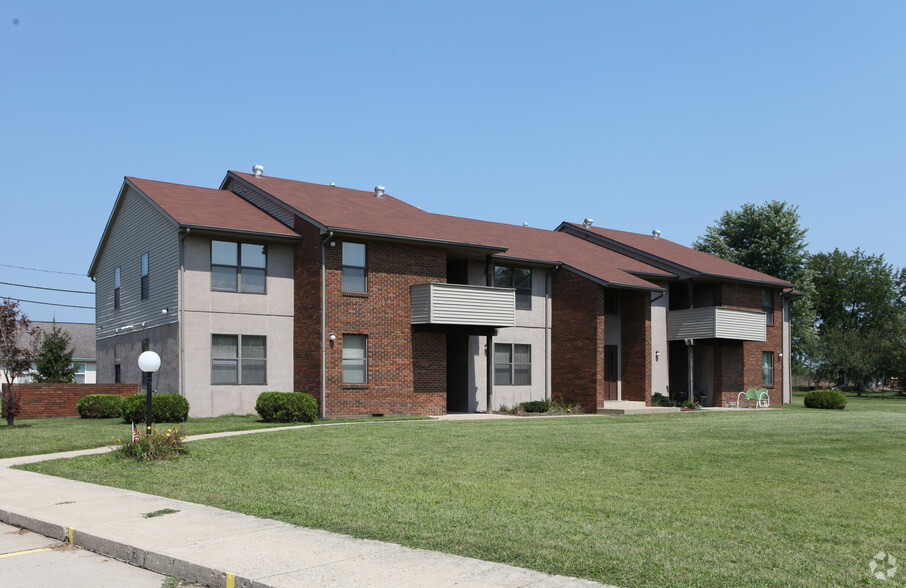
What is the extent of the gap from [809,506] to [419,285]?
1891 centimetres

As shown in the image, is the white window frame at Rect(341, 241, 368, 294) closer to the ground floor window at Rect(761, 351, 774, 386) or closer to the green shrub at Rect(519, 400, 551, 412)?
the green shrub at Rect(519, 400, 551, 412)

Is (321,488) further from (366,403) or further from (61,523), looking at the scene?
(366,403)

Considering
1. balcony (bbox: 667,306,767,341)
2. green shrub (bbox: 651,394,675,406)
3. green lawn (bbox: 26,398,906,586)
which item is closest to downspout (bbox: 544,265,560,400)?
green shrub (bbox: 651,394,675,406)

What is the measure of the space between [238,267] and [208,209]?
2514 millimetres

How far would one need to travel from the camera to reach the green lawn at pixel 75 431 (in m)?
17.4

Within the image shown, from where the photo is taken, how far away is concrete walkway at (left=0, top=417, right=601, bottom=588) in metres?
6.39

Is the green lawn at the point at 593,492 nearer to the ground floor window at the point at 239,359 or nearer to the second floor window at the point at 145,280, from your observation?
the ground floor window at the point at 239,359

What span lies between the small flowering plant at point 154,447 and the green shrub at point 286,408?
7562 mm

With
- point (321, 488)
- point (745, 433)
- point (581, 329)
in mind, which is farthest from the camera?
point (581, 329)

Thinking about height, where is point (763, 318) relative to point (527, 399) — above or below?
above

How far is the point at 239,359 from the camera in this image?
26141 mm

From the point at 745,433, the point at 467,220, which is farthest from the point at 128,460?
the point at 467,220

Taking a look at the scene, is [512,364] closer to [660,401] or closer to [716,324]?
[660,401]

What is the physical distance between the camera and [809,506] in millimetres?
9578
